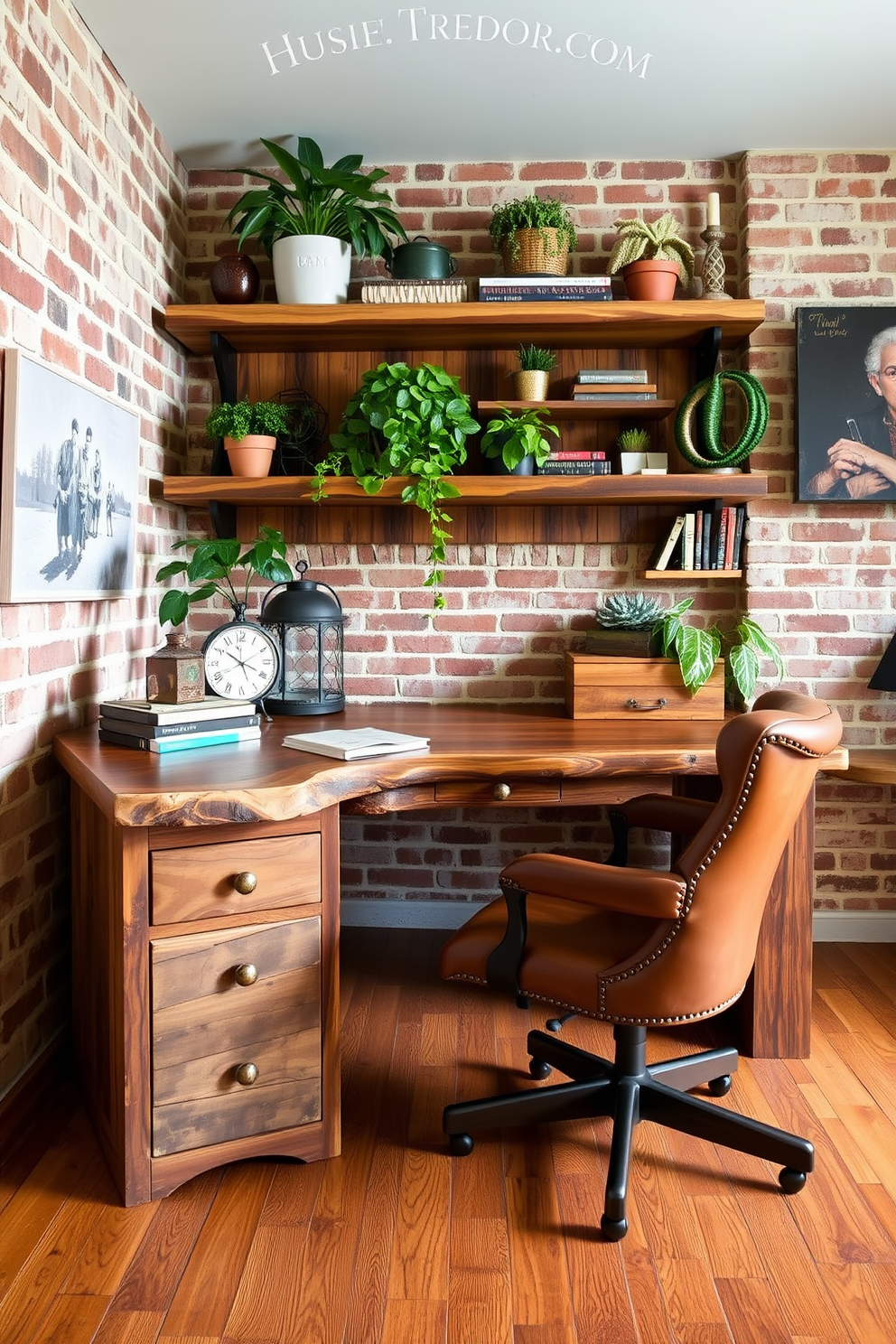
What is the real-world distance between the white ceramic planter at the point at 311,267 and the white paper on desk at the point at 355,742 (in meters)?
1.26

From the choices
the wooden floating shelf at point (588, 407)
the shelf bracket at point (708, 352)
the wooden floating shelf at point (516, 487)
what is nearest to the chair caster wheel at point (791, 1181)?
the wooden floating shelf at point (516, 487)

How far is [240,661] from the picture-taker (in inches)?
98.0

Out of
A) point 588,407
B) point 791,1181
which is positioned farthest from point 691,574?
point 791,1181

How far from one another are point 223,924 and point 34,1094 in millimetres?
650

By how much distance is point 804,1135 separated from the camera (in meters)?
1.99

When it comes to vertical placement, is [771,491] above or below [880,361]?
below

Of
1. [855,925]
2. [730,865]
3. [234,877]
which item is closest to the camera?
[730,865]

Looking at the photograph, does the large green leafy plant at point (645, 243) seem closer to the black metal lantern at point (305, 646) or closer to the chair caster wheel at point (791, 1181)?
the black metal lantern at point (305, 646)

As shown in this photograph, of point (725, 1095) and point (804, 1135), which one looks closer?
point (804, 1135)

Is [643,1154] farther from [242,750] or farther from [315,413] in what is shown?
[315,413]

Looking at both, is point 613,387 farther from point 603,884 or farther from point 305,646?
point 603,884

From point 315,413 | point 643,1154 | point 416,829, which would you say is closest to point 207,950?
point 643,1154

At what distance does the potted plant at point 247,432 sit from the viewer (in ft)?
8.88

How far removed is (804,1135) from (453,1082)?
2.40 feet
